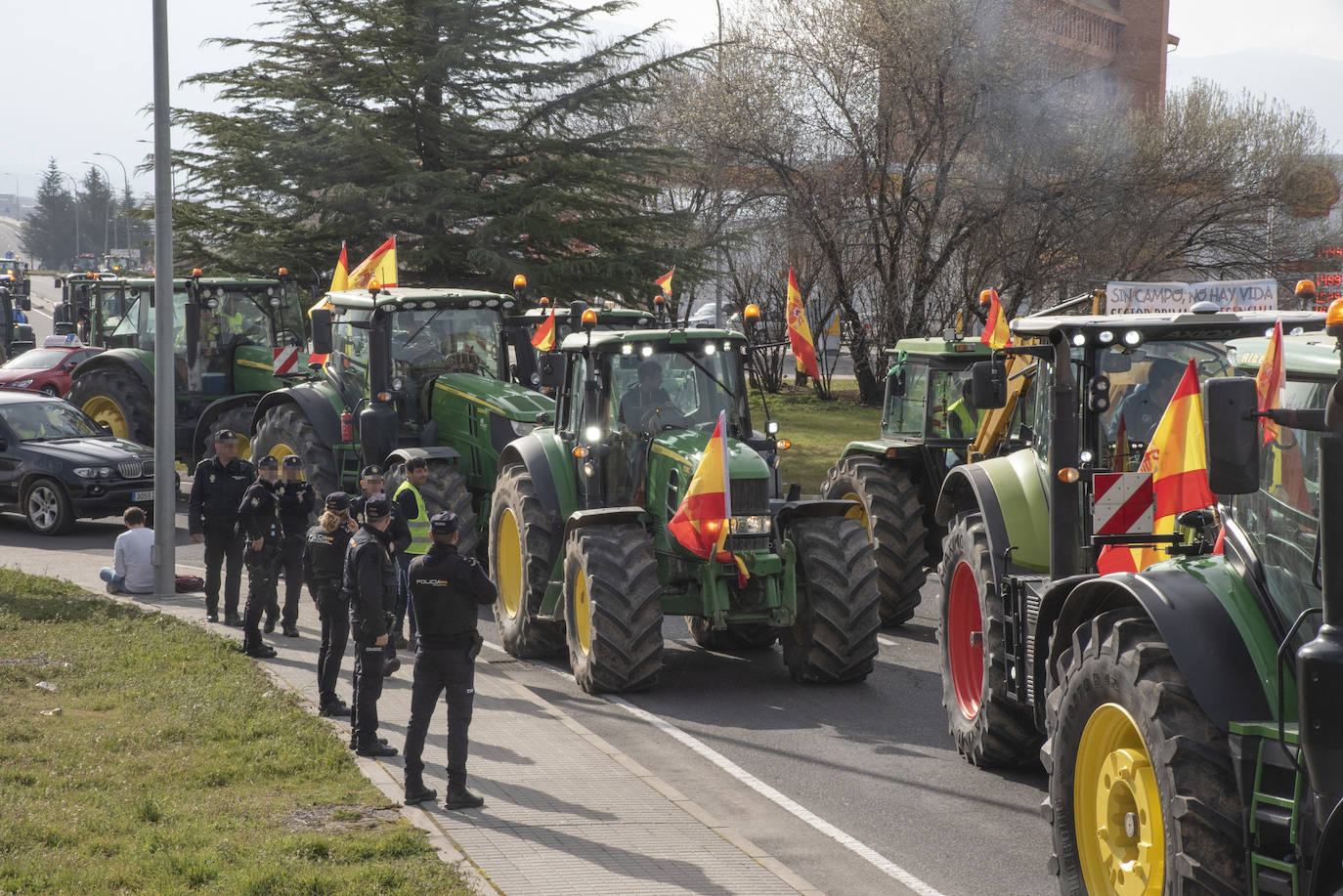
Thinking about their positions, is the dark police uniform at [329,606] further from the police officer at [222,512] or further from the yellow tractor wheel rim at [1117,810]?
the yellow tractor wheel rim at [1117,810]

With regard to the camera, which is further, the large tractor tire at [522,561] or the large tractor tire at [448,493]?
the large tractor tire at [448,493]

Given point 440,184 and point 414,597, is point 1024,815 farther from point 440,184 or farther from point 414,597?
point 440,184

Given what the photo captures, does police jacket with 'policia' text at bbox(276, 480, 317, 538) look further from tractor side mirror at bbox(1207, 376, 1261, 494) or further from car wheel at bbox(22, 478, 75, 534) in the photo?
tractor side mirror at bbox(1207, 376, 1261, 494)

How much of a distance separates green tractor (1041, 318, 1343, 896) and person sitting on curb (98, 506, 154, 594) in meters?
11.2

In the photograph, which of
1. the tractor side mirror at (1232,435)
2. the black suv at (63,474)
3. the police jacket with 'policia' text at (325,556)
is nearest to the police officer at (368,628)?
the police jacket with 'policia' text at (325,556)

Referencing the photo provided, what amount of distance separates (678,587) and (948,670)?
8.21 ft

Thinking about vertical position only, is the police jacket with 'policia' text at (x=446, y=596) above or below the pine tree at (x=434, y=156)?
below

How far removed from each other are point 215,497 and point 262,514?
74 centimetres

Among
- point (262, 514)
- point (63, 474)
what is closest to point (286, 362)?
point (63, 474)

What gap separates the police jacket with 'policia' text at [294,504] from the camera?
12758 mm

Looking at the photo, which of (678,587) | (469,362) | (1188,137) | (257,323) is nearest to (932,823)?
(678,587)

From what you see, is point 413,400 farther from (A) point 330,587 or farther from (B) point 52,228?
(B) point 52,228

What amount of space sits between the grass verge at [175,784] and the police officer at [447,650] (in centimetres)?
36

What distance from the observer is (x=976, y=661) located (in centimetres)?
936
